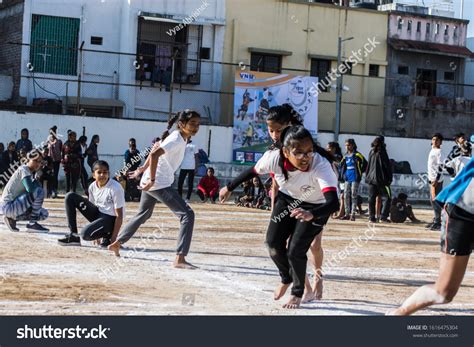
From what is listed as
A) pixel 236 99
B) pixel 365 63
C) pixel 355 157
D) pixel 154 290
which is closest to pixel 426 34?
pixel 365 63

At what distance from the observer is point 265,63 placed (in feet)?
134

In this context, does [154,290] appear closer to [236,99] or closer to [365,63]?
[236,99]

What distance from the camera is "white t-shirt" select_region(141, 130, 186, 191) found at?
37.2ft

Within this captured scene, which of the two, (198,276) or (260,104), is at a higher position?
(260,104)

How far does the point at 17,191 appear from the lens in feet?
47.9

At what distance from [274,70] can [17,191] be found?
26920 mm

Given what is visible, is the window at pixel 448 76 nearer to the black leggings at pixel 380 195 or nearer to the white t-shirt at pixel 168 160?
the black leggings at pixel 380 195

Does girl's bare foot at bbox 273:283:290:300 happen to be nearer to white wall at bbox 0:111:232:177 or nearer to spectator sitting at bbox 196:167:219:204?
spectator sitting at bbox 196:167:219:204

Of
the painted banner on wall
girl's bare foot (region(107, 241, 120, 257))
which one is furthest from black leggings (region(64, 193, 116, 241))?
the painted banner on wall

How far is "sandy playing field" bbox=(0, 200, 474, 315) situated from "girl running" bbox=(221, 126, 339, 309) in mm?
461

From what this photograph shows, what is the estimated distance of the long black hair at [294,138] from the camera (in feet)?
28.7

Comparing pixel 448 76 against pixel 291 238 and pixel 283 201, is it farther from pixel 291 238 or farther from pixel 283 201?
pixel 291 238

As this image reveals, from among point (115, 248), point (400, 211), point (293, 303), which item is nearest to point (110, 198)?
point (115, 248)

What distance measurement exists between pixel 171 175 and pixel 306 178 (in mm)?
3060
